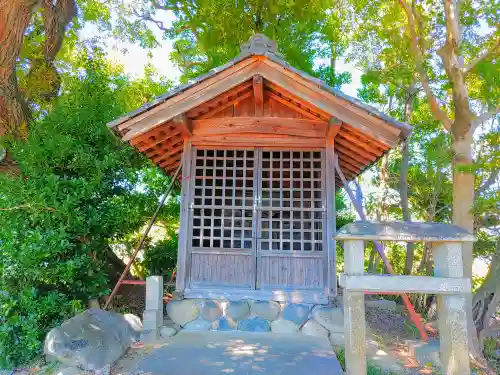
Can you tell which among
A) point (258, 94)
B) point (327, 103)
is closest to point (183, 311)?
point (258, 94)

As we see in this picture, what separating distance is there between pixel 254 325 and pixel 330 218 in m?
2.14

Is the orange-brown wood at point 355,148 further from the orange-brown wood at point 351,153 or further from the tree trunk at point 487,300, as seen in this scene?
the tree trunk at point 487,300

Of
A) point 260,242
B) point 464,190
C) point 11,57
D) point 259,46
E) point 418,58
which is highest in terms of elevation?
Result: point 418,58

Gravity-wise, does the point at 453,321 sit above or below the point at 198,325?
above

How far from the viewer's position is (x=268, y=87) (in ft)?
20.8

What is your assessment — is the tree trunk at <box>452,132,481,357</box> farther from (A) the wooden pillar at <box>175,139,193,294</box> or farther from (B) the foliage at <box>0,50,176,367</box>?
(B) the foliage at <box>0,50,176,367</box>

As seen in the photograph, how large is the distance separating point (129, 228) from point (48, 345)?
117 inches

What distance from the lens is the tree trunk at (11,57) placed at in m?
7.67

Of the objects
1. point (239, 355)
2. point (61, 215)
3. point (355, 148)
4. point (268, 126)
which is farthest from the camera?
point (355, 148)

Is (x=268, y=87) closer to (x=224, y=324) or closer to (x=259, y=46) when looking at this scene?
(x=259, y=46)

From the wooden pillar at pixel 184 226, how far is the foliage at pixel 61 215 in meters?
1.13

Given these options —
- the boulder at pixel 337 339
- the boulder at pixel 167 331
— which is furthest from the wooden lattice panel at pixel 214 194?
the boulder at pixel 337 339

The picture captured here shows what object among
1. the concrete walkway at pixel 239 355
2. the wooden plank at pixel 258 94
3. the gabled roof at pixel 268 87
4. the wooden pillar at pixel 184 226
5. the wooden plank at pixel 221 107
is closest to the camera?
the concrete walkway at pixel 239 355

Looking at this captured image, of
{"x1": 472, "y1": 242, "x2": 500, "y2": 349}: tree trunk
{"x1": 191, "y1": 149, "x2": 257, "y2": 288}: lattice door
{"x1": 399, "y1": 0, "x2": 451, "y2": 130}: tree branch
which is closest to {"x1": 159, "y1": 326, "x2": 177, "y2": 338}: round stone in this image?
{"x1": 191, "y1": 149, "x2": 257, "y2": 288}: lattice door
